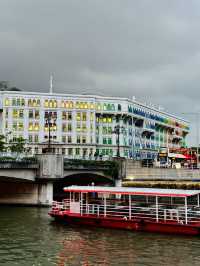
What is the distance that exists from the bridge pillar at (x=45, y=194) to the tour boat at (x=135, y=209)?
17.6 metres

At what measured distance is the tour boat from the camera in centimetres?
3834

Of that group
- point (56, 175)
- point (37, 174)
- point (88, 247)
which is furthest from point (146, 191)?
point (37, 174)

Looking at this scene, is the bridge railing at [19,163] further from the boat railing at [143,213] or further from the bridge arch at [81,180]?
the boat railing at [143,213]

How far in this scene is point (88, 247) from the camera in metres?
32.6

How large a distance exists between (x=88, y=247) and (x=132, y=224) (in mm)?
8454

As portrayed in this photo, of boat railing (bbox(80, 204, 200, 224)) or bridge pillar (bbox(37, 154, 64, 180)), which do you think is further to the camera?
bridge pillar (bbox(37, 154, 64, 180))

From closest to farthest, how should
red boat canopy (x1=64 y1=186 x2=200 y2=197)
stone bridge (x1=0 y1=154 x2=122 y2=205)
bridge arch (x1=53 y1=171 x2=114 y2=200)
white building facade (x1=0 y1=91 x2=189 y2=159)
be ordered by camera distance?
red boat canopy (x1=64 y1=186 x2=200 y2=197) → stone bridge (x1=0 y1=154 x2=122 y2=205) → bridge arch (x1=53 y1=171 x2=114 y2=200) → white building facade (x1=0 y1=91 x2=189 y2=159)

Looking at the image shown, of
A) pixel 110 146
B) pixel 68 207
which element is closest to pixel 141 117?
pixel 110 146

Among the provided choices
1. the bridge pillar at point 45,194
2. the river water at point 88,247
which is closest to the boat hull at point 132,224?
the river water at point 88,247

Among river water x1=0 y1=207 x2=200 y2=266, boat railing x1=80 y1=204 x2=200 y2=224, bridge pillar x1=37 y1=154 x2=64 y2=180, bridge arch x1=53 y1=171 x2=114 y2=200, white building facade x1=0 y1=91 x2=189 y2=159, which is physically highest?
white building facade x1=0 y1=91 x2=189 y2=159

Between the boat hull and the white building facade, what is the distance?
2850 inches

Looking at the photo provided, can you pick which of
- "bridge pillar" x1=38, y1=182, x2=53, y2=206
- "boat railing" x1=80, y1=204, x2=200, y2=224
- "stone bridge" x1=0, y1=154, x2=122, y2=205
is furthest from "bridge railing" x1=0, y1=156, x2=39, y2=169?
"boat railing" x1=80, y1=204, x2=200, y2=224

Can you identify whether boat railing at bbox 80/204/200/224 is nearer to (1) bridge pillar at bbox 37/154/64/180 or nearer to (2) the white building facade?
(1) bridge pillar at bbox 37/154/64/180

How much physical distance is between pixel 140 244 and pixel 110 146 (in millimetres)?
98097
